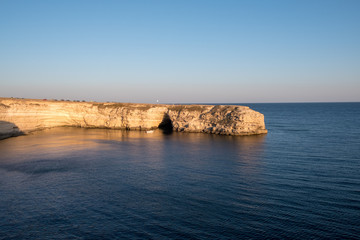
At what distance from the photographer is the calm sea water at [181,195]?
50.3 feet

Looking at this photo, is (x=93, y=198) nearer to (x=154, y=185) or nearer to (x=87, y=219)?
(x=87, y=219)

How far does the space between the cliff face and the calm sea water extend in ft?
71.4

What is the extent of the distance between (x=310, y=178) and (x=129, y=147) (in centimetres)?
2909

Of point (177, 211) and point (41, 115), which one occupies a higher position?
point (41, 115)

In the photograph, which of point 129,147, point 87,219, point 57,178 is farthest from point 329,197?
point 129,147

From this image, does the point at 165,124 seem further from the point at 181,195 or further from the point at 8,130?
the point at 181,195

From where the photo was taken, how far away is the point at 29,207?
18.7 m

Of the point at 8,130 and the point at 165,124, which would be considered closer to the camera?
the point at 8,130

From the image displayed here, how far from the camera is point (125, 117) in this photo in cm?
7006

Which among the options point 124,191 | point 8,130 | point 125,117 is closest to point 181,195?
point 124,191

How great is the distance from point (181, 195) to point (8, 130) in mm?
50188

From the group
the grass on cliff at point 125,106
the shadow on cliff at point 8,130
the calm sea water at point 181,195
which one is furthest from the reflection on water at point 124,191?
the grass on cliff at point 125,106

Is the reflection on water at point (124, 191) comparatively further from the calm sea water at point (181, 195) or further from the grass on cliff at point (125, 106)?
the grass on cliff at point (125, 106)

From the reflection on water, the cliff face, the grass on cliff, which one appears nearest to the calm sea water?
the reflection on water
